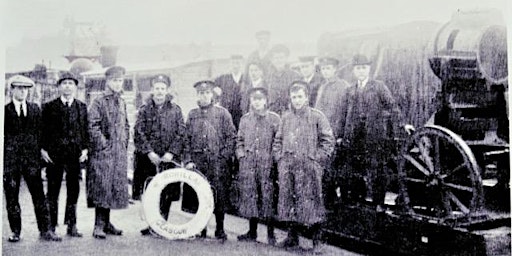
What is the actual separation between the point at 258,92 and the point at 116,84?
33.4 inches

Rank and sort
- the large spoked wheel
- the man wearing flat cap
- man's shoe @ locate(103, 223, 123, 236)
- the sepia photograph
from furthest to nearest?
man's shoe @ locate(103, 223, 123, 236)
the man wearing flat cap
the sepia photograph
the large spoked wheel

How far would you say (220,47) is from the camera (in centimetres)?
329

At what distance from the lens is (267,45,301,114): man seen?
127 inches

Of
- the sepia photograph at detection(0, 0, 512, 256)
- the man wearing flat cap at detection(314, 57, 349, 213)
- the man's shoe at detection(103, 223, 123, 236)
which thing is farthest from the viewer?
the man's shoe at detection(103, 223, 123, 236)

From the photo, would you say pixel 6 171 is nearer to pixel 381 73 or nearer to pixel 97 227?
pixel 97 227

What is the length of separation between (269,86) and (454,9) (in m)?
1.10

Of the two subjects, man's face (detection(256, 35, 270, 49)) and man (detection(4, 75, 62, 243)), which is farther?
man (detection(4, 75, 62, 243))

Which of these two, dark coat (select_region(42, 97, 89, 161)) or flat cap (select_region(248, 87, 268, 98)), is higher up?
flat cap (select_region(248, 87, 268, 98))

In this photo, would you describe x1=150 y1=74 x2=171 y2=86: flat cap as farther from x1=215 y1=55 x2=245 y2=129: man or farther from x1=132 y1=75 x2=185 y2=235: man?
x1=215 y1=55 x2=245 y2=129: man

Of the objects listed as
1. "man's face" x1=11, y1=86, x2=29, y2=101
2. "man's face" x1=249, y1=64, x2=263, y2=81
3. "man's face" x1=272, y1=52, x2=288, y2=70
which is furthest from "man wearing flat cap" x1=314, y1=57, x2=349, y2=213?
"man's face" x1=11, y1=86, x2=29, y2=101

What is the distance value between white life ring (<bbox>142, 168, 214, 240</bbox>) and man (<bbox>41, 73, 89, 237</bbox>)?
0.45 meters

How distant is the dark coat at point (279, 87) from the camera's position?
3244mm

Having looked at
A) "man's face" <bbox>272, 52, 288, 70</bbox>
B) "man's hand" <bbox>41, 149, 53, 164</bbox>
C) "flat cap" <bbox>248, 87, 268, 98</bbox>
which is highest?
"man's face" <bbox>272, 52, 288, 70</bbox>

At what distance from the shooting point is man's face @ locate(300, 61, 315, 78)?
3.22 metres
